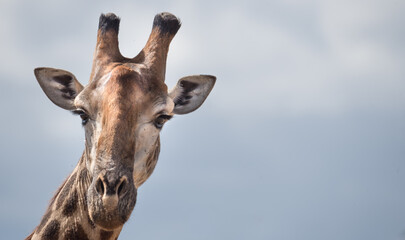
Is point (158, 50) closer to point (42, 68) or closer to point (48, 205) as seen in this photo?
point (42, 68)

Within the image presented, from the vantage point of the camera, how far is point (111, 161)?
27.8 ft

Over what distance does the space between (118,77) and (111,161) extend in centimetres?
171

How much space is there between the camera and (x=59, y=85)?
10.7 metres

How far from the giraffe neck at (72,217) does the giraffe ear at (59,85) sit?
1.17 metres

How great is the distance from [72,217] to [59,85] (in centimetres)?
252

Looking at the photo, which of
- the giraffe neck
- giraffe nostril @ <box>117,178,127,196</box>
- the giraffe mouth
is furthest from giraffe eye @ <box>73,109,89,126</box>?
giraffe nostril @ <box>117,178,127,196</box>

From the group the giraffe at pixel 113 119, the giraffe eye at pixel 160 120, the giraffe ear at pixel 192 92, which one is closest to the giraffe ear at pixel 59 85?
the giraffe at pixel 113 119

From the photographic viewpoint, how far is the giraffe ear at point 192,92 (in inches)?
435

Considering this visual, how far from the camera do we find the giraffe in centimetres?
845

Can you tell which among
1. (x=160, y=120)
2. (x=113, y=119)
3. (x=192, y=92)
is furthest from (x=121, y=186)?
(x=192, y=92)

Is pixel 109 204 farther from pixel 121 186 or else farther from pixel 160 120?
pixel 160 120

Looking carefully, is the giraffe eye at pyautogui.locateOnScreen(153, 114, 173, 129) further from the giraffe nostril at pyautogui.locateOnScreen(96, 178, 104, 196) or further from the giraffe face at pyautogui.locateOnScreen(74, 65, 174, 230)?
the giraffe nostril at pyautogui.locateOnScreen(96, 178, 104, 196)

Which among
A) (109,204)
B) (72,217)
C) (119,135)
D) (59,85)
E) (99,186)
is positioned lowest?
(72,217)

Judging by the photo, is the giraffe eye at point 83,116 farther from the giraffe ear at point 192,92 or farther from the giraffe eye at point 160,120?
the giraffe ear at point 192,92
